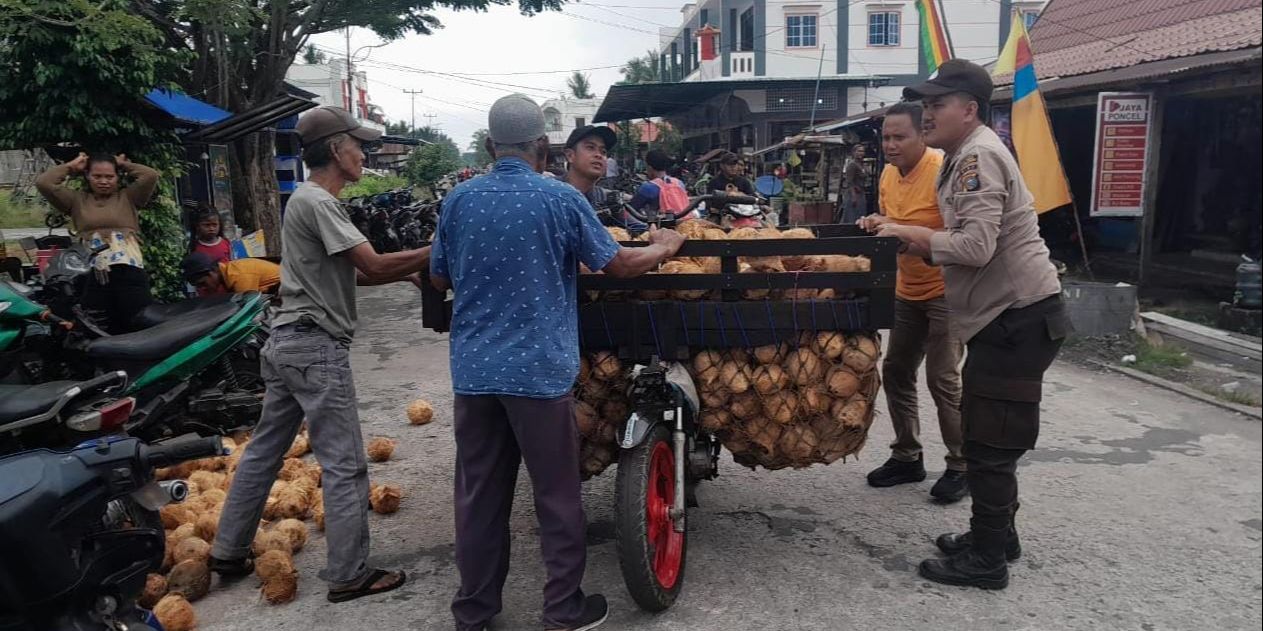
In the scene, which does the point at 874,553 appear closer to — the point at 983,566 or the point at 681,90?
the point at 983,566

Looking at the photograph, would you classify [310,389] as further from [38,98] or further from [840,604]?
[38,98]

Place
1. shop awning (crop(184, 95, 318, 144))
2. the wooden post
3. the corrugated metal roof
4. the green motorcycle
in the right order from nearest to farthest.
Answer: the green motorcycle < the corrugated metal roof < the wooden post < shop awning (crop(184, 95, 318, 144))

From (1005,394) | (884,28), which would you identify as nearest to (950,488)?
(1005,394)

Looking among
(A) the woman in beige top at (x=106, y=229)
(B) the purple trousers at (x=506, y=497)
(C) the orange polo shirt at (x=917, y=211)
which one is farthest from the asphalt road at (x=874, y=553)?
(A) the woman in beige top at (x=106, y=229)

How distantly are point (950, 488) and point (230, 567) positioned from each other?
3.34 meters

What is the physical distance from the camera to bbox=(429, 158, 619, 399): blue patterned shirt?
109 inches

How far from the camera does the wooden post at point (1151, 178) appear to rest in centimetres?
870

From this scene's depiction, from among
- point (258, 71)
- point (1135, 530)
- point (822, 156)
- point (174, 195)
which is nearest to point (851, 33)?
point (822, 156)

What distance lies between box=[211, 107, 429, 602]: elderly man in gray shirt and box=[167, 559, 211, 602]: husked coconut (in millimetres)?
376

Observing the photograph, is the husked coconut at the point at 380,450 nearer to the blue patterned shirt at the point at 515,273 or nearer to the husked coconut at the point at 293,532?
the husked coconut at the point at 293,532

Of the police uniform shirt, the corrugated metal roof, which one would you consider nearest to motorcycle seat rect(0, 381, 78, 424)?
the police uniform shirt

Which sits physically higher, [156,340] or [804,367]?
[804,367]

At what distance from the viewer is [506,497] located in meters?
3.05

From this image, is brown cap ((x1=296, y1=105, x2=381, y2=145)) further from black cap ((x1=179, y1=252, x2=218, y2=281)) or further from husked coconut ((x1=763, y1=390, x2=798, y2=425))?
black cap ((x1=179, y1=252, x2=218, y2=281))
